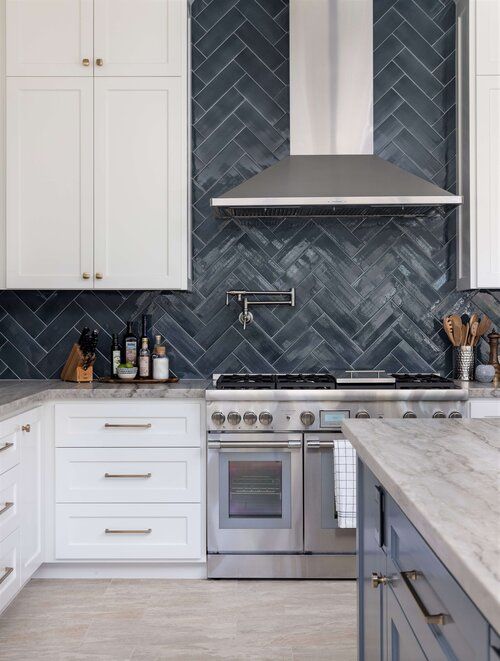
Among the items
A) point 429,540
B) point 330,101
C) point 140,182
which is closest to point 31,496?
point 140,182

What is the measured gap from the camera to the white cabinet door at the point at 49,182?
119 inches

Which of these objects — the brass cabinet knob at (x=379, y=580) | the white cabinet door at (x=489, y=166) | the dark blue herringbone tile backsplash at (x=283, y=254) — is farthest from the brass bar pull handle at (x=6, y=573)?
the white cabinet door at (x=489, y=166)

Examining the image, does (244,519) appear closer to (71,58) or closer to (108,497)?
(108,497)

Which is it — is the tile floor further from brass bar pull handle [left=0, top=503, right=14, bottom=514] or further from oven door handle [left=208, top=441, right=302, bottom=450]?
oven door handle [left=208, top=441, right=302, bottom=450]

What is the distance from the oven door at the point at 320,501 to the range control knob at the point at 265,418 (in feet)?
0.63

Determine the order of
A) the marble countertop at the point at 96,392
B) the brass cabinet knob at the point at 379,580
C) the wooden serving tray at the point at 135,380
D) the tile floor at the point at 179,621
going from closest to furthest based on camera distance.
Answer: the brass cabinet knob at the point at 379,580, the tile floor at the point at 179,621, the marble countertop at the point at 96,392, the wooden serving tray at the point at 135,380

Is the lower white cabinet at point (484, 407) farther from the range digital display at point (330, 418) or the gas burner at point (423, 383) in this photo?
the range digital display at point (330, 418)

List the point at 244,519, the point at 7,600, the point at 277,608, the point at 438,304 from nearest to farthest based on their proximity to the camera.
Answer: the point at 7,600 → the point at 277,608 → the point at 244,519 → the point at 438,304

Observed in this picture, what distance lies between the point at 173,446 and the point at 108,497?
395 millimetres

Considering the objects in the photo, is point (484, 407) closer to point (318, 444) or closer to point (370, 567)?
point (318, 444)

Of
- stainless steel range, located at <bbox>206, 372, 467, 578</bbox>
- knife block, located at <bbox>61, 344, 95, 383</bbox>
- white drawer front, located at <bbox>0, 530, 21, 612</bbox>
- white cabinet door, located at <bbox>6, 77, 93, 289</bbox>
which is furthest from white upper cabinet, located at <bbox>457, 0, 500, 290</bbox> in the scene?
white drawer front, located at <bbox>0, 530, 21, 612</bbox>

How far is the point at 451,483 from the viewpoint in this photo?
3.34ft

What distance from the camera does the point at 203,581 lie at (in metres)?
2.83

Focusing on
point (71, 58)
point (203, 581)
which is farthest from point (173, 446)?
point (71, 58)
